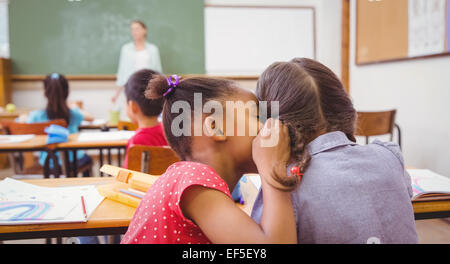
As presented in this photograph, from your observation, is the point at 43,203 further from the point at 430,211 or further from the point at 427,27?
the point at 427,27

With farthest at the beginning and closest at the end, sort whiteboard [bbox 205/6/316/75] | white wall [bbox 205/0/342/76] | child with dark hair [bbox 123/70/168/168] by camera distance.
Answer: whiteboard [bbox 205/6/316/75] → white wall [bbox 205/0/342/76] → child with dark hair [bbox 123/70/168/168]

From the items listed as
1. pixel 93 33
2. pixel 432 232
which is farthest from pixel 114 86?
Result: pixel 432 232

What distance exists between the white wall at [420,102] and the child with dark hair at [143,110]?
2177 millimetres

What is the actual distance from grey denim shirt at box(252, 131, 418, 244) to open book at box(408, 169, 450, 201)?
1.23ft

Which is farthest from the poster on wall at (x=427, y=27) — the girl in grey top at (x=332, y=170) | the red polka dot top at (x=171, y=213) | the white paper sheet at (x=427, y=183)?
the red polka dot top at (x=171, y=213)

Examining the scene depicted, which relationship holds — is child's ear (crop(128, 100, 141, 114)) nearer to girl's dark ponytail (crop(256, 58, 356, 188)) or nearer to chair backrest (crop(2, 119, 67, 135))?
chair backrest (crop(2, 119, 67, 135))

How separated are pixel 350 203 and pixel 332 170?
7 cm

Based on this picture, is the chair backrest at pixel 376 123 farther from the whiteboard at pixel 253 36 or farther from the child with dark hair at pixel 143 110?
the whiteboard at pixel 253 36

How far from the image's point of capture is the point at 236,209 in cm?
66

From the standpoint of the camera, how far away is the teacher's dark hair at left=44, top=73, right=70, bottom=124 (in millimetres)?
2668

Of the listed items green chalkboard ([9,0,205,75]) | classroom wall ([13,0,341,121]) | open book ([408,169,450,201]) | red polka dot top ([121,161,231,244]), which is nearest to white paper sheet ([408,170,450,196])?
open book ([408,169,450,201])

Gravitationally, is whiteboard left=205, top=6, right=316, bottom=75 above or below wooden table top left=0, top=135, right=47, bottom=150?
above

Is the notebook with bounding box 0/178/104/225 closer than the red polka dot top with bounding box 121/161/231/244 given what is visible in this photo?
No

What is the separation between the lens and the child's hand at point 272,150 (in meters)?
0.67
